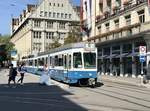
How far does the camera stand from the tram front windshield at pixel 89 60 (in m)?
28.3

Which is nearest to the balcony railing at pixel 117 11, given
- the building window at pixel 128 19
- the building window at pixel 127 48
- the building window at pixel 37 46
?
the building window at pixel 128 19

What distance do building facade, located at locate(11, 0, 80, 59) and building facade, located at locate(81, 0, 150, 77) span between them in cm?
4851

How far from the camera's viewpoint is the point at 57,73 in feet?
109

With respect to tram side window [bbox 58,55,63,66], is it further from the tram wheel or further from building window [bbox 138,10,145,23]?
building window [bbox 138,10,145,23]

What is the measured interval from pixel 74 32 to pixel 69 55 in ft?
164

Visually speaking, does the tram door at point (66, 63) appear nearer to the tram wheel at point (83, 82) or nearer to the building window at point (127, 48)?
the tram wheel at point (83, 82)

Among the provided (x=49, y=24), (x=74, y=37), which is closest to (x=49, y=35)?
(x=49, y=24)

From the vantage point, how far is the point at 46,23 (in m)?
113

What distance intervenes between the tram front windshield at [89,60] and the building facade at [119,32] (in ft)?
40.6

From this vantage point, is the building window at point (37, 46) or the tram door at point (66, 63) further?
the building window at point (37, 46)

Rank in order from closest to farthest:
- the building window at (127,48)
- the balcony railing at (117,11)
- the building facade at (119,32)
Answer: the building facade at (119,32) < the balcony railing at (117,11) < the building window at (127,48)

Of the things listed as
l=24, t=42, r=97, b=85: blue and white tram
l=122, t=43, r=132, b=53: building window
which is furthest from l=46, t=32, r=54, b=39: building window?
l=24, t=42, r=97, b=85: blue and white tram

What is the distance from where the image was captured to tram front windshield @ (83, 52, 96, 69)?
28344 mm

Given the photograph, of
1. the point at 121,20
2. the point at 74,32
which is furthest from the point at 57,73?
the point at 74,32
